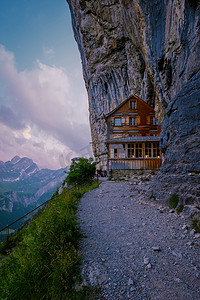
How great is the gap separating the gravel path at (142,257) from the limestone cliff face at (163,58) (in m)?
3.67

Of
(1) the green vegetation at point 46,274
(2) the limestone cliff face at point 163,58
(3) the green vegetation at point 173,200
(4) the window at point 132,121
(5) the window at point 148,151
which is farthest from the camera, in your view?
(4) the window at point 132,121

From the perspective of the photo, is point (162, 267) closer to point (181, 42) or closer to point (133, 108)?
point (181, 42)

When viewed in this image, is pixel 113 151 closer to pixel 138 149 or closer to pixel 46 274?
pixel 138 149

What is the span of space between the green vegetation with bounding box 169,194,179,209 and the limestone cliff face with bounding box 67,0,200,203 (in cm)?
146

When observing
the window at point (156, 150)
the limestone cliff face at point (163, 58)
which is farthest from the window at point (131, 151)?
the limestone cliff face at point (163, 58)

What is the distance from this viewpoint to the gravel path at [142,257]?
264 centimetres

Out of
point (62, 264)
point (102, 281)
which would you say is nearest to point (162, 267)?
point (102, 281)

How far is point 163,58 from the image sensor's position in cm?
1397

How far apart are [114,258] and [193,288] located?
1723 millimetres

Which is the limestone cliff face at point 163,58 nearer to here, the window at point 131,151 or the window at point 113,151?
the window at point 131,151

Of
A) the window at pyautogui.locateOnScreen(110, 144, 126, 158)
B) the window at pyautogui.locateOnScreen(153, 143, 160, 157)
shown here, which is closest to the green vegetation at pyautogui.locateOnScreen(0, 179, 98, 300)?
the window at pyautogui.locateOnScreen(110, 144, 126, 158)

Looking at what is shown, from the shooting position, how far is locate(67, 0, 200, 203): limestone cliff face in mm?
7930

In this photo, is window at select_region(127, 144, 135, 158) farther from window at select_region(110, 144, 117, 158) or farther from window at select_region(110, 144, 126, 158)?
window at select_region(110, 144, 117, 158)

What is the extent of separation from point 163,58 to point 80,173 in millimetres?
15143
